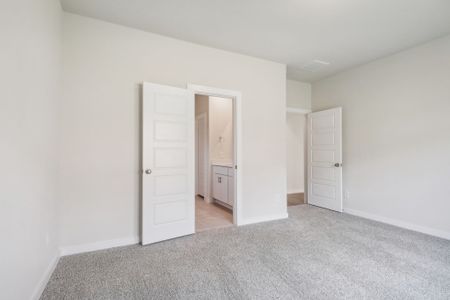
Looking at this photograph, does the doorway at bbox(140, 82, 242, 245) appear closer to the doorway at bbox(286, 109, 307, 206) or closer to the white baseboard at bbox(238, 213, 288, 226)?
the white baseboard at bbox(238, 213, 288, 226)

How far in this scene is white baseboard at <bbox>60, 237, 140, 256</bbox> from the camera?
240cm

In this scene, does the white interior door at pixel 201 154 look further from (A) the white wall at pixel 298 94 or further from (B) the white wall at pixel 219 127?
(A) the white wall at pixel 298 94

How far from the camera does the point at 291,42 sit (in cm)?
309

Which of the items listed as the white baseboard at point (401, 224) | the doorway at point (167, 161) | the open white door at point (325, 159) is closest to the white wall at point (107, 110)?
the doorway at point (167, 161)

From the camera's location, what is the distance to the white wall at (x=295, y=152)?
6.19 metres

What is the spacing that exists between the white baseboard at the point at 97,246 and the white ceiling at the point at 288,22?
263 cm

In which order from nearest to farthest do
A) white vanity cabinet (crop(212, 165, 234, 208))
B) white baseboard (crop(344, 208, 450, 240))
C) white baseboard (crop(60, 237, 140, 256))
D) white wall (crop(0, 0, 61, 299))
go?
white wall (crop(0, 0, 61, 299)), white baseboard (crop(60, 237, 140, 256)), white baseboard (crop(344, 208, 450, 240)), white vanity cabinet (crop(212, 165, 234, 208))

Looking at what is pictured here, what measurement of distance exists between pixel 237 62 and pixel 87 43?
203 centimetres

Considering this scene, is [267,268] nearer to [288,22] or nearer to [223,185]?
[223,185]

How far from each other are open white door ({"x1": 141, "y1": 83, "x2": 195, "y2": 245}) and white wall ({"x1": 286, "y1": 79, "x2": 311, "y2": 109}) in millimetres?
2572

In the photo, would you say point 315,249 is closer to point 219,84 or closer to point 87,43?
point 219,84

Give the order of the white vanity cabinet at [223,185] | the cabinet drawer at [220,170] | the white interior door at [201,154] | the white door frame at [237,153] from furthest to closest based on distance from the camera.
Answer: the white interior door at [201,154] < the cabinet drawer at [220,170] < the white vanity cabinet at [223,185] < the white door frame at [237,153]

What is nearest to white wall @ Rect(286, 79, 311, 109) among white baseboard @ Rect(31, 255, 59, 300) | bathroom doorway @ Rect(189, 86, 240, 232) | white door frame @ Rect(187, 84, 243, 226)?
bathroom doorway @ Rect(189, 86, 240, 232)

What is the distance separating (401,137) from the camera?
11.0 feet
